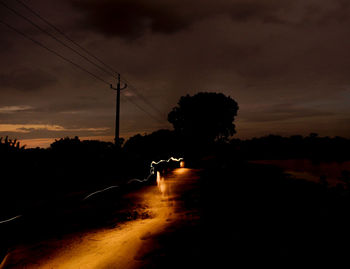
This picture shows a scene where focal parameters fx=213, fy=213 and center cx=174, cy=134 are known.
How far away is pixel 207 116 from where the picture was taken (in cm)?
5162

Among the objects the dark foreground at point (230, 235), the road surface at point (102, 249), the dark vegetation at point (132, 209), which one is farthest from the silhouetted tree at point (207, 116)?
the road surface at point (102, 249)

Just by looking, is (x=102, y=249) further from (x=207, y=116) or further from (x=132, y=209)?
(x=207, y=116)

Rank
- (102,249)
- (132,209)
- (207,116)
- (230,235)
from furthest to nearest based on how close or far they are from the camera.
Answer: (207,116) < (132,209) < (230,235) < (102,249)

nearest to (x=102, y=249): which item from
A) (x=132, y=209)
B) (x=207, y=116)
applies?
(x=132, y=209)

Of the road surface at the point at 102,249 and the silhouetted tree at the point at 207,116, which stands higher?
the silhouetted tree at the point at 207,116

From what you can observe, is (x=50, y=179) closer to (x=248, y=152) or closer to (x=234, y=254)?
(x=234, y=254)

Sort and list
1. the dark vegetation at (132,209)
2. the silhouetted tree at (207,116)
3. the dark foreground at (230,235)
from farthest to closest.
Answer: the silhouetted tree at (207,116) → the dark vegetation at (132,209) → the dark foreground at (230,235)

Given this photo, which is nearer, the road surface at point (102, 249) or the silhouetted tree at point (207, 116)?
the road surface at point (102, 249)

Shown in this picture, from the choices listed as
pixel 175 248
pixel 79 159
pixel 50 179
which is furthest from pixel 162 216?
pixel 79 159

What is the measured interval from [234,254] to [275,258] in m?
0.82

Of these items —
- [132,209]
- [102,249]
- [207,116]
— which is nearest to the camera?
[102,249]

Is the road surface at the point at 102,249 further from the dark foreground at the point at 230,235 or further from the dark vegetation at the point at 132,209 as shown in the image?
the dark vegetation at the point at 132,209

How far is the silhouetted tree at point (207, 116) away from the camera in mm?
51750

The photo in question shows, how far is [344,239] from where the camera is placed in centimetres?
536
